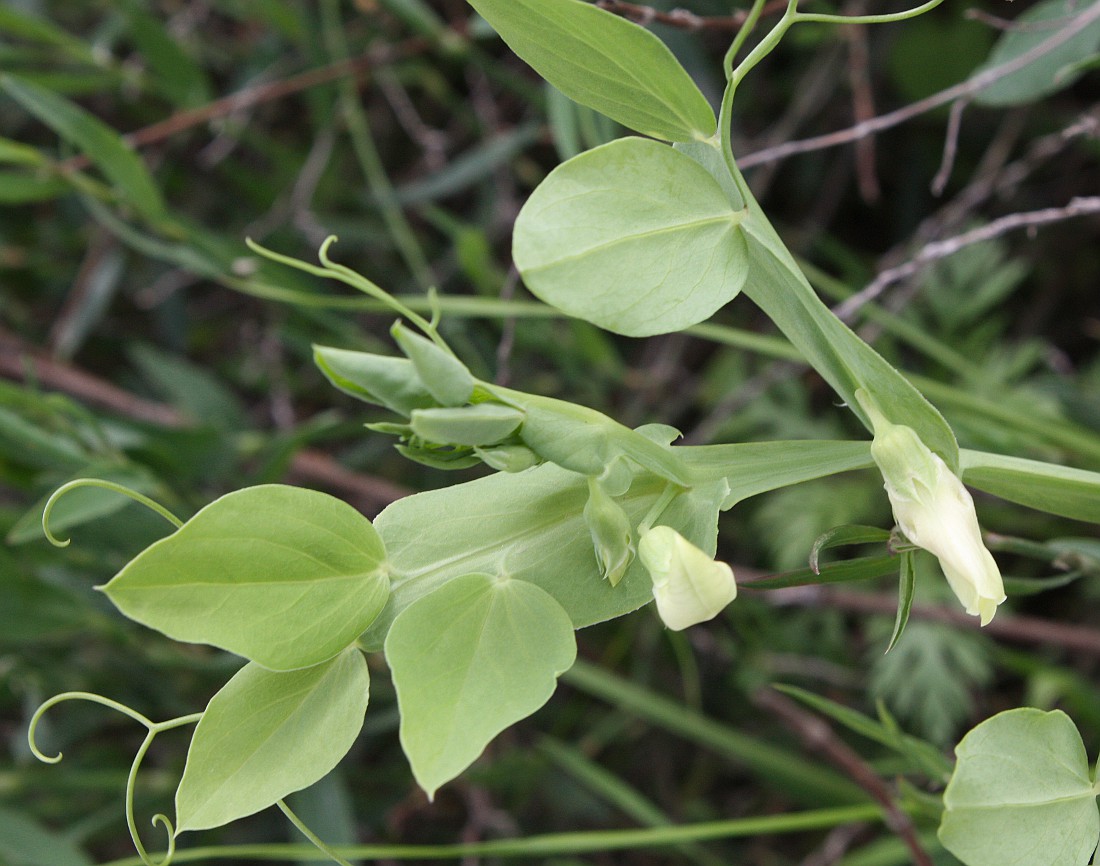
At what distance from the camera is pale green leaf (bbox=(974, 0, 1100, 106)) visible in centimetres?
58

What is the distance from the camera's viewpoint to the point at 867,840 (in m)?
0.90

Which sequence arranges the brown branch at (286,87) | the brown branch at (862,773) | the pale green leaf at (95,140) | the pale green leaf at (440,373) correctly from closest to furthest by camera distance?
the pale green leaf at (440,373), the brown branch at (862,773), the pale green leaf at (95,140), the brown branch at (286,87)

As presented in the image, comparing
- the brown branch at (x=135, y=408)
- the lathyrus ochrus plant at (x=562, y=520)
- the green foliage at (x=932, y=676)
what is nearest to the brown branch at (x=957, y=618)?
the green foliage at (x=932, y=676)

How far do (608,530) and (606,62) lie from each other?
0.45 ft

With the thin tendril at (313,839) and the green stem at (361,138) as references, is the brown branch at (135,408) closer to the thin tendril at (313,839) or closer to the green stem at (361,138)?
the green stem at (361,138)

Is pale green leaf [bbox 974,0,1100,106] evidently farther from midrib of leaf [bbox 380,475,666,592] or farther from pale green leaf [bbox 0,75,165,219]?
pale green leaf [bbox 0,75,165,219]

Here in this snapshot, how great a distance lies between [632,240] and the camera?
28cm

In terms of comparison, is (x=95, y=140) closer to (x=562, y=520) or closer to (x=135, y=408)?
(x=135, y=408)

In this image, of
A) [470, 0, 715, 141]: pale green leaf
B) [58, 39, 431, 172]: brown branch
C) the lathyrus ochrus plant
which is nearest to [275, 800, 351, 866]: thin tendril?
the lathyrus ochrus plant

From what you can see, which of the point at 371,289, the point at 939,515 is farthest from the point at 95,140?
the point at 939,515

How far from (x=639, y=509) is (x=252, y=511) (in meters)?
0.12

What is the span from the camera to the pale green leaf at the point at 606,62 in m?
0.28

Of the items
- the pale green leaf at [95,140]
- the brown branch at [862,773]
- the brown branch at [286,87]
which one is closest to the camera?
the brown branch at [862,773]

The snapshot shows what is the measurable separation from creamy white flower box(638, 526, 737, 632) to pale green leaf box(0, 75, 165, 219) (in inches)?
24.9
